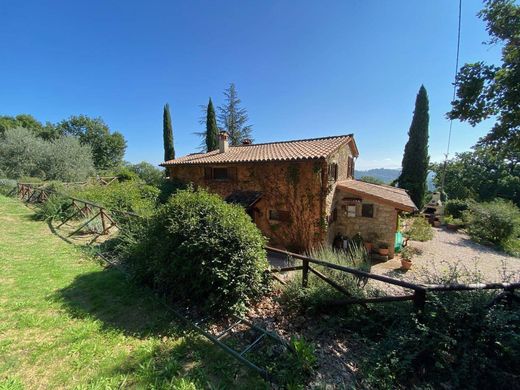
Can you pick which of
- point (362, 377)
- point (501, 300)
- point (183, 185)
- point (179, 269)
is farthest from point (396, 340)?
point (183, 185)

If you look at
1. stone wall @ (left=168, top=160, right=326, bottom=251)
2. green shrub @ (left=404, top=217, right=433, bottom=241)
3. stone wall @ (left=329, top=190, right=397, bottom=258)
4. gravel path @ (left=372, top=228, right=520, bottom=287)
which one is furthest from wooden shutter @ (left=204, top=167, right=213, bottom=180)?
green shrub @ (left=404, top=217, right=433, bottom=241)

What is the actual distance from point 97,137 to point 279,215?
47906 millimetres

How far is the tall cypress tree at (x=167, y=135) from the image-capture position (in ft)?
95.5

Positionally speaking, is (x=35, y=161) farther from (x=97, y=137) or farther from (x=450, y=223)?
(x=450, y=223)

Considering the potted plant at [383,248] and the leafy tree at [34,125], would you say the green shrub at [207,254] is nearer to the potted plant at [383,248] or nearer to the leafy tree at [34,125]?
the potted plant at [383,248]

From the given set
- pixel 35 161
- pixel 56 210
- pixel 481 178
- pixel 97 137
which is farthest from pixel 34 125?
pixel 481 178

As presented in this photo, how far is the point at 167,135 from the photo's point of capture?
2914 centimetres

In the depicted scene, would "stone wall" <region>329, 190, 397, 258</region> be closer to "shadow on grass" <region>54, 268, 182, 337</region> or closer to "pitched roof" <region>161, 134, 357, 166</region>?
"pitched roof" <region>161, 134, 357, 166</region>

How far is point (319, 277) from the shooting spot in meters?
4.28

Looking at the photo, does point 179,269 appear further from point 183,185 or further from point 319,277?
point 183,185

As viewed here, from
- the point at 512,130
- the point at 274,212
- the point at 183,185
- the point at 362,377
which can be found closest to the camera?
the point at 362,377

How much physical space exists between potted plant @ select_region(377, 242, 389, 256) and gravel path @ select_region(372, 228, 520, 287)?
16.4 inches

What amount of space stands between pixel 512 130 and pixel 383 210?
508cm

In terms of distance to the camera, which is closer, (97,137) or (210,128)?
(210,128)
